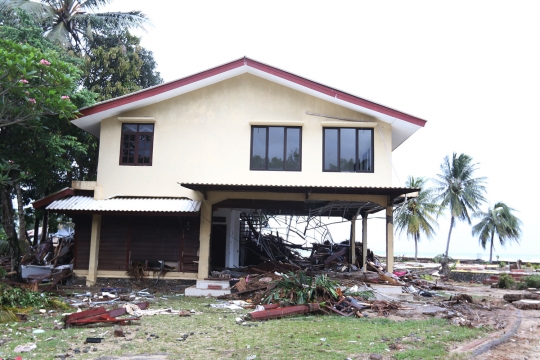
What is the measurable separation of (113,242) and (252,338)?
885cm

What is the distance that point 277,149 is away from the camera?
607 inches

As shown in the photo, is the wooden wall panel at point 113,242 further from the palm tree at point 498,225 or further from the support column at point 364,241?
the palm tree at point 498,225

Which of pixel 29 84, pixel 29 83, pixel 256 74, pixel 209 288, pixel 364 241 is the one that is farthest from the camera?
pixel 364 241

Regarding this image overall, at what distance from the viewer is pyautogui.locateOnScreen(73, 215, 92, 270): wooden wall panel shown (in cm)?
1525

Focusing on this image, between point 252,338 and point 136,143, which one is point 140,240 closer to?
point 136,143

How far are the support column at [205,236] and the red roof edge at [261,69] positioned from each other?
13.3ft

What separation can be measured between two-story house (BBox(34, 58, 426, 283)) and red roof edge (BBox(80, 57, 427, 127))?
0.03m

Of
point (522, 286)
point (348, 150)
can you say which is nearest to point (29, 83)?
point (348, 150)

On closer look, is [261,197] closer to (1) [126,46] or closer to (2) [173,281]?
(2) [173,281]

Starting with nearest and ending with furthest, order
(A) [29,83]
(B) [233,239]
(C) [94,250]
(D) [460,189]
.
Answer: (A) [29,83]
(C) [94,250]
(B) [233,239]
(D) [460,189]

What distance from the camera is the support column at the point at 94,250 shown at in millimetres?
14859

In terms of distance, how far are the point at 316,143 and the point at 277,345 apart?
8.88 meters

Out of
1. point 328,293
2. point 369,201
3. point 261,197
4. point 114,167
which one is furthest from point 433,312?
point 114,167

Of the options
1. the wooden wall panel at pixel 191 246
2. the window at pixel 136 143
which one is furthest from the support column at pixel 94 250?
the wooden wall panel at pixel 191 246
